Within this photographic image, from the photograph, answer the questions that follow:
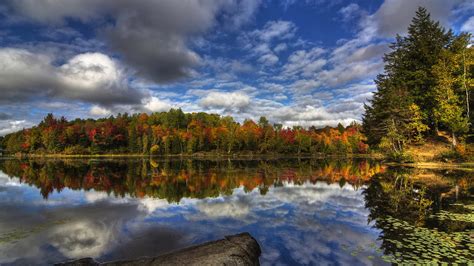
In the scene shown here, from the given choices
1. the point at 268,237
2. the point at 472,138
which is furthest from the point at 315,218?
the point at 472,138

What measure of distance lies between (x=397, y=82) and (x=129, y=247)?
5048cm

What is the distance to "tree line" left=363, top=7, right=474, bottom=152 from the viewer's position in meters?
36.5

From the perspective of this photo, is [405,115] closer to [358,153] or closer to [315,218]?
[315,218]

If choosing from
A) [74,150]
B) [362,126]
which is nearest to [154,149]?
[74,150]

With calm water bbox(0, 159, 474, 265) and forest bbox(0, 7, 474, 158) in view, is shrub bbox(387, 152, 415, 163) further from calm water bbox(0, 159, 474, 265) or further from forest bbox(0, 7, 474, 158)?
calm water bbox(0, 159, 474, 265)

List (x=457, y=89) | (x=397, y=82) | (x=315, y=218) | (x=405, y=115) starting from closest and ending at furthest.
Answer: (x=315, y=218), (x=457, y=89), (x=405, y=115), (x=397, y=82)

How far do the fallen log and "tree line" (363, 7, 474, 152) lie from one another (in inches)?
1510

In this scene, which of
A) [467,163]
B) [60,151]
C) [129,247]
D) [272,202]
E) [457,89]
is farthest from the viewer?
[60,151]

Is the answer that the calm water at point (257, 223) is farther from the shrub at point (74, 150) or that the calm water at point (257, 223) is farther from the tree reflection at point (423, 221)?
the shrub at point (74, 150)

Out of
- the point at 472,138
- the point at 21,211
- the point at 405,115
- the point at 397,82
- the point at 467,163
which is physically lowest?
the point at 21,211

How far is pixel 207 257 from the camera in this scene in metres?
7.12

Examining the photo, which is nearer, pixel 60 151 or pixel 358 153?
pixel 60 151

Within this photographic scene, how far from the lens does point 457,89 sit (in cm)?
3794

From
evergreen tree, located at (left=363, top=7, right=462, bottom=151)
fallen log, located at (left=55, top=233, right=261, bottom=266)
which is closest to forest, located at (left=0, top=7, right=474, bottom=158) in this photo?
evergreen tree, located at (left=363, top=7, right=462, bottom=151)
